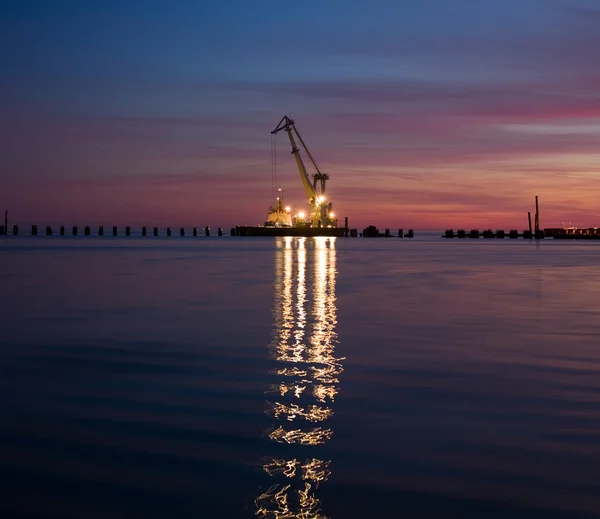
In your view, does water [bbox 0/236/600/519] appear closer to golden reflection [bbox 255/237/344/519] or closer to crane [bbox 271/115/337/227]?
golden reflection [bbox 255/237/344/519]

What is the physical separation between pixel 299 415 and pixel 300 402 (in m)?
0.70

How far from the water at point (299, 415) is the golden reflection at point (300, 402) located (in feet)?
0.10

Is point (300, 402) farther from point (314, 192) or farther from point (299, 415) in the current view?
point (314, 192)

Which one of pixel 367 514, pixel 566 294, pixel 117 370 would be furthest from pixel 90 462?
pixel 566 294

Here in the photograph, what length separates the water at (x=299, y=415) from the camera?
596 cm

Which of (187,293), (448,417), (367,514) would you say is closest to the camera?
(367,514)

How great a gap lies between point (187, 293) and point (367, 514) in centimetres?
2138

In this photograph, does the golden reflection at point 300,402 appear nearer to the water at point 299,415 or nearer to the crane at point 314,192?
the water at point 299,415

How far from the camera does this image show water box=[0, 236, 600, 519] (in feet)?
19.6

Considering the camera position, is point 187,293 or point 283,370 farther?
point 187,293

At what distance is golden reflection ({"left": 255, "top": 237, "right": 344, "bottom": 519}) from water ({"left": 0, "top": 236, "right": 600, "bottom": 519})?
0.10ft

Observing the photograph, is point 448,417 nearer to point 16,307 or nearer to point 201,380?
point 201,380

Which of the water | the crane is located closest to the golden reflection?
Result: the water

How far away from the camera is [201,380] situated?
35.7 ft
